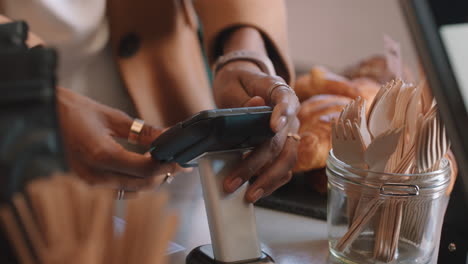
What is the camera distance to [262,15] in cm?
93

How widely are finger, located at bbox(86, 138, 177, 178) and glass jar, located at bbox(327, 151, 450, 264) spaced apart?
0.18 metres

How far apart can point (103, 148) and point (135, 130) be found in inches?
1.8

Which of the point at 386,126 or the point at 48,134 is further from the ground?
the point at 48,134

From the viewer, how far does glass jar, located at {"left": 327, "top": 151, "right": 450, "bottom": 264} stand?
1.67 feet

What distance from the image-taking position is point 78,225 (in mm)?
220

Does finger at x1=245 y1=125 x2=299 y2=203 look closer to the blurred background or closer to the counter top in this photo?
the counter top

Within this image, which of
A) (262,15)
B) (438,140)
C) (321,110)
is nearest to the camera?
(438,140)

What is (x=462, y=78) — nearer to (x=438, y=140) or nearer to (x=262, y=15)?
(x=438, y=140)

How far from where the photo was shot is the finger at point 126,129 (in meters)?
0.62

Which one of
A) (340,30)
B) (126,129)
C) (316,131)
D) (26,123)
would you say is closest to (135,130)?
(126,129)

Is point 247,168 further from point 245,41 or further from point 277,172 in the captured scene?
point 245,41

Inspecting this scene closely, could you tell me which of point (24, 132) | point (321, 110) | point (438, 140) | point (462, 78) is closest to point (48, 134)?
point (24, 132)

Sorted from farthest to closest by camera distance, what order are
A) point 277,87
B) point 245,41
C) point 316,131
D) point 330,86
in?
1. point 330,86
2. point 245,41
3. point 316,131
4. point 277,87

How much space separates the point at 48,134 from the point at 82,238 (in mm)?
50
